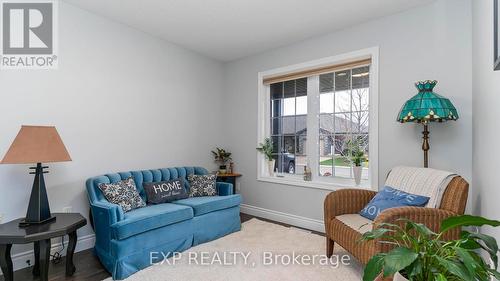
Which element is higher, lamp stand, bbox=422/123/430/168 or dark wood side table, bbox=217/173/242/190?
lamp stand, bbox=422/123/430/168

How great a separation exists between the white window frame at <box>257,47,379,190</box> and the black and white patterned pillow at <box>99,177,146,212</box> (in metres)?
1.85

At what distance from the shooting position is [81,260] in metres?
2.47

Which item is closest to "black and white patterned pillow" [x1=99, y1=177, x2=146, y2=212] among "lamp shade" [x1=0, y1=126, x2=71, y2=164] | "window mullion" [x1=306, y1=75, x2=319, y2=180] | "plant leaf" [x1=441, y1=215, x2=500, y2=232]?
"lamp shade" [x1=0, y1=126, x2=71, y2=164]

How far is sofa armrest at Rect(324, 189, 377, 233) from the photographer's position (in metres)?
2.41

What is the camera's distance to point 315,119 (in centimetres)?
349

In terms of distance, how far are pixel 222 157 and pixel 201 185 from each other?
1000 mm

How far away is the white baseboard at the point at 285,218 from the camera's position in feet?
10.8

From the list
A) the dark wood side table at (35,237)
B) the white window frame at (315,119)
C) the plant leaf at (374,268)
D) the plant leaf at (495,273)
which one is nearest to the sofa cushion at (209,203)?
the white window frame at (315,119)

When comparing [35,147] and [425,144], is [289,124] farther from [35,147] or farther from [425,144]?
[35,147]

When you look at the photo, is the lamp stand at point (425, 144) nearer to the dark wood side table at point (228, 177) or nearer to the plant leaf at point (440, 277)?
the plant leaf at point (440, 277)

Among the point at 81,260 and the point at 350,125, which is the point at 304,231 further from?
the point at 81,260

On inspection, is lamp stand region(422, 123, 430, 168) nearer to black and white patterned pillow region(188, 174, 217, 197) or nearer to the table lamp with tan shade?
black and white patterned pillow region(188, 174, 217, 197)

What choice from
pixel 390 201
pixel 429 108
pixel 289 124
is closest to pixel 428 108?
pixel 429 108

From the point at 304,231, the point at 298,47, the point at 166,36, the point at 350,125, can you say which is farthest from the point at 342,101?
the point at 166,36
